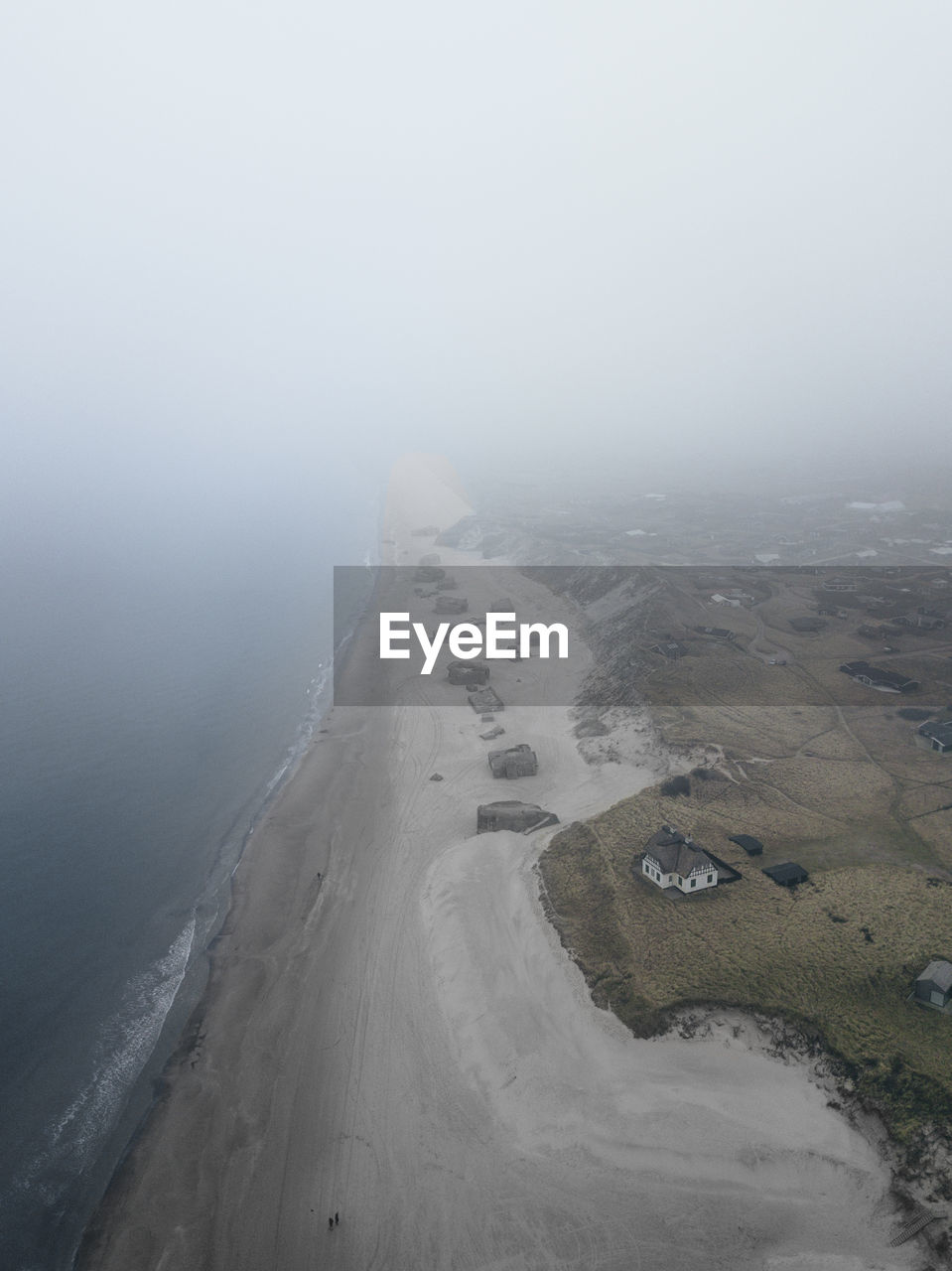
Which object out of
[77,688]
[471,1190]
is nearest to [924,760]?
[471,1190]

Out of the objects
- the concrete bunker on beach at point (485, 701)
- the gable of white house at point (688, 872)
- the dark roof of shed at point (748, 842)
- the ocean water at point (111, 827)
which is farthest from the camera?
the concrete bunker on beach at point (485, 701)

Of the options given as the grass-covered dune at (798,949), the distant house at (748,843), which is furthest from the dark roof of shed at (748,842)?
the grass-covered dune at (798,949)

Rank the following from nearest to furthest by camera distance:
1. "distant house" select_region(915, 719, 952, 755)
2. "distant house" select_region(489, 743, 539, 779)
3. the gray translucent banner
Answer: "distant house" select_region(915, 719, 952, 755) < "distant house" select_region(489, 743, 539, 779) < the gray translucent banner

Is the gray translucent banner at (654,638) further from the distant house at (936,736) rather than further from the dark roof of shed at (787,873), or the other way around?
the dark roof of shed at (787,873)

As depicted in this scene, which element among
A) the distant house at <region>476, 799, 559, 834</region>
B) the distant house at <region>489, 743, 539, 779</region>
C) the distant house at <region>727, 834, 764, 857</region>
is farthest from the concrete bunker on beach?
the distant house at <region>727, 834, 764, 857</region>

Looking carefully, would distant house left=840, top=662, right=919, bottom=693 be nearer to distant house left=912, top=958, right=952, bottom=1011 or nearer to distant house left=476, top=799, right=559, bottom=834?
distant house left=476, top=799, right=559, bottom=834

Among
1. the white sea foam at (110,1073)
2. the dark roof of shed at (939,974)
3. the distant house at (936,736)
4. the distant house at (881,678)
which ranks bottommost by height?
the white sea foam at (110,1073)

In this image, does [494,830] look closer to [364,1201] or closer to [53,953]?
[364,1201]
